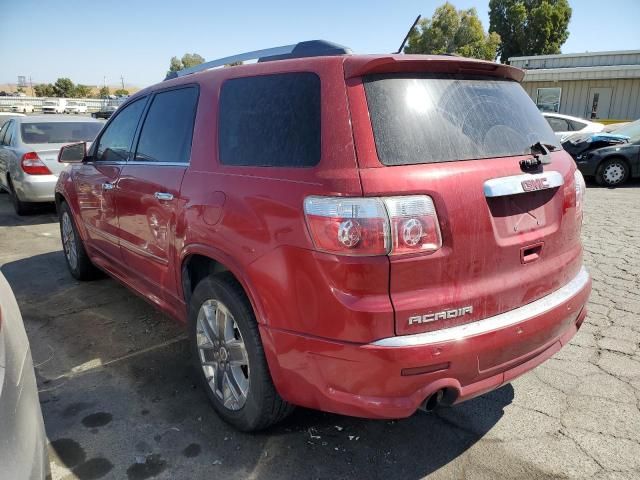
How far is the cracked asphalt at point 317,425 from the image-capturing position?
7.58 feet

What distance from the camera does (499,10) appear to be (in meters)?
44.1

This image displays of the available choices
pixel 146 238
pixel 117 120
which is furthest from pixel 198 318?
pixel 117 120

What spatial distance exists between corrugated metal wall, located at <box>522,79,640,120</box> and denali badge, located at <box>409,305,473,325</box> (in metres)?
25.1

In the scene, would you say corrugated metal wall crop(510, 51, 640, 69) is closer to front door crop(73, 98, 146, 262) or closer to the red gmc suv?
front door crop(73, 98, 146, 262)

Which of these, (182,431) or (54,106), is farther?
(54,106)

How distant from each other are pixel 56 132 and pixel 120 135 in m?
5.49

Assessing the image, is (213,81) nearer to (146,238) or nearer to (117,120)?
(146,238)

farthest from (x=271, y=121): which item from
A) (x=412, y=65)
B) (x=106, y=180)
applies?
(x=106, y=180)

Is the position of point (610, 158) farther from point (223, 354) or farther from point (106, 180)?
point (223, 354)

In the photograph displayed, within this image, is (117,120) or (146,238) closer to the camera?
Answer: (146,238)

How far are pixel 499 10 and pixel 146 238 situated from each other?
49286 mm

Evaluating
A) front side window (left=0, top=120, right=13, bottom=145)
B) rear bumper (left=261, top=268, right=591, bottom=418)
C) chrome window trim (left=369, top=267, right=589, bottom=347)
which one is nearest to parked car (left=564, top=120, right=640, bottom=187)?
chrome window trim (left=369, top=267, right=589, bottom=347)

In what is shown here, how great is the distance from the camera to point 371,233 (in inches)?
71.7

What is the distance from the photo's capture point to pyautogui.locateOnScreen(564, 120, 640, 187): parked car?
1073cm
